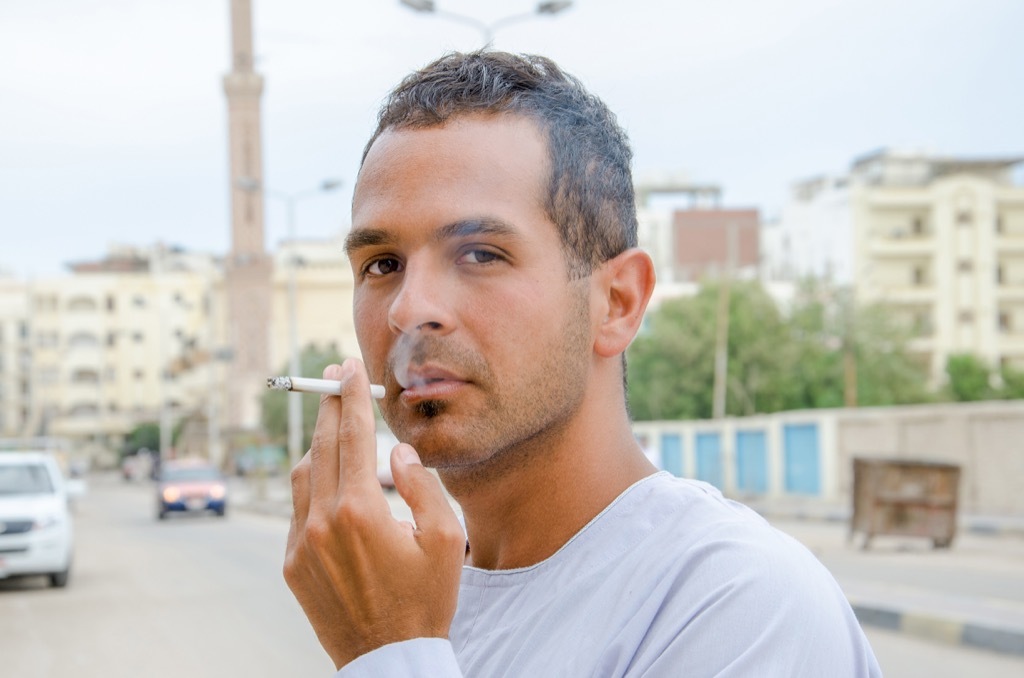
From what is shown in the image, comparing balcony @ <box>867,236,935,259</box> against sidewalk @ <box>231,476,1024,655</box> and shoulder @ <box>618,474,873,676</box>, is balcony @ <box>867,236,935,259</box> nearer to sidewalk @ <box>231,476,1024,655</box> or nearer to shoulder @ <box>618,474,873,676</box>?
sidewalk @ <box>231,476,1024,655</box>

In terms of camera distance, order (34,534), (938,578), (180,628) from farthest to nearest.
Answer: (34,534)
(938,578)
(180,628)

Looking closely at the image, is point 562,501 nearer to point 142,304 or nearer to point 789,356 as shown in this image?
point 789,356

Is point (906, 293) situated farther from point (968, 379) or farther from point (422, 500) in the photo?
point (422, 500)

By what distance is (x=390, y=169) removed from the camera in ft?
5.81

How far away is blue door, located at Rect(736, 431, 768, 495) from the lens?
35344mm

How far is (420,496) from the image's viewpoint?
1479mm

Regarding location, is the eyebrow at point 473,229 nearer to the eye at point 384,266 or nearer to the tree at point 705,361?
the eye at point 384,266

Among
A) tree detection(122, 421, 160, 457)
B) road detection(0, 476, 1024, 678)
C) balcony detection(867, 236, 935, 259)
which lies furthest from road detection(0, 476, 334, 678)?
tree detection(122, 421, 160, 457)

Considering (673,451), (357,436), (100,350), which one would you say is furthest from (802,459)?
(100,350)

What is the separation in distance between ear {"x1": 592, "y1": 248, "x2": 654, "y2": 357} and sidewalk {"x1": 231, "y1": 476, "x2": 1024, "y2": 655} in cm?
36

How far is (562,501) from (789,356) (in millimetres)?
54751

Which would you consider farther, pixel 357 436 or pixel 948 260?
pixel 948 260

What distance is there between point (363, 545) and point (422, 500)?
86 mm

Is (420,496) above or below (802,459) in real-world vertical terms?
above
